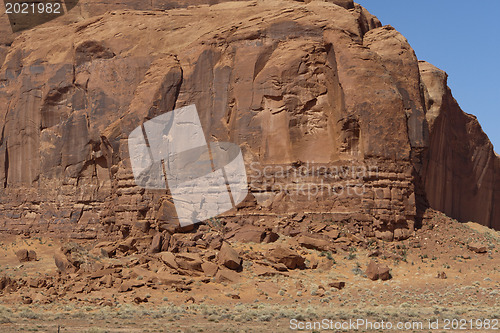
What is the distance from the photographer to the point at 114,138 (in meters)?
37.1

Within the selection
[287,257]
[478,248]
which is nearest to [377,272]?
[287,257]

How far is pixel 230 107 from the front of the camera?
116 ft

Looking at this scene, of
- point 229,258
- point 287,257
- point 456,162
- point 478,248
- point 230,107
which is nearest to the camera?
point 229,258

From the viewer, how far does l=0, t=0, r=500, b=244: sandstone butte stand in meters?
32.8

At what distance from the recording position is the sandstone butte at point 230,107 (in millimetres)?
32750

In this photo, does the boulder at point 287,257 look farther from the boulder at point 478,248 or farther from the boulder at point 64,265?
the boulder at point 64,265

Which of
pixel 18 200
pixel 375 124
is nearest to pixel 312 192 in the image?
pixel 375 124

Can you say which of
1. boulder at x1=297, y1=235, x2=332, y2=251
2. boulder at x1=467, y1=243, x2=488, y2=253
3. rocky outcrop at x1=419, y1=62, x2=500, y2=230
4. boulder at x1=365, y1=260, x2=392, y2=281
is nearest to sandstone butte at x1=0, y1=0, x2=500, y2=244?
rocky outcrop at x1=419, y1=62, x2=500, y2=230

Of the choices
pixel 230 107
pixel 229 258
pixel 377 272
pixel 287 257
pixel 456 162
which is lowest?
pixel 377 272

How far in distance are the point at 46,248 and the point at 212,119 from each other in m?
10.8

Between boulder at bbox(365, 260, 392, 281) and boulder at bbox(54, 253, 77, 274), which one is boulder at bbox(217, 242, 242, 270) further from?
boulder at bbox(54, 253, 77, 274)

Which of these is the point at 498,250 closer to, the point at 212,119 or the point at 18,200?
the point at 212,119

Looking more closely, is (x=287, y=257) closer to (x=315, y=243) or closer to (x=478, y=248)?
(x=315, y=243)

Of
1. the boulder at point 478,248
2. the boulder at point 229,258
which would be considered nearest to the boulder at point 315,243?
the boulder at point 229,258
